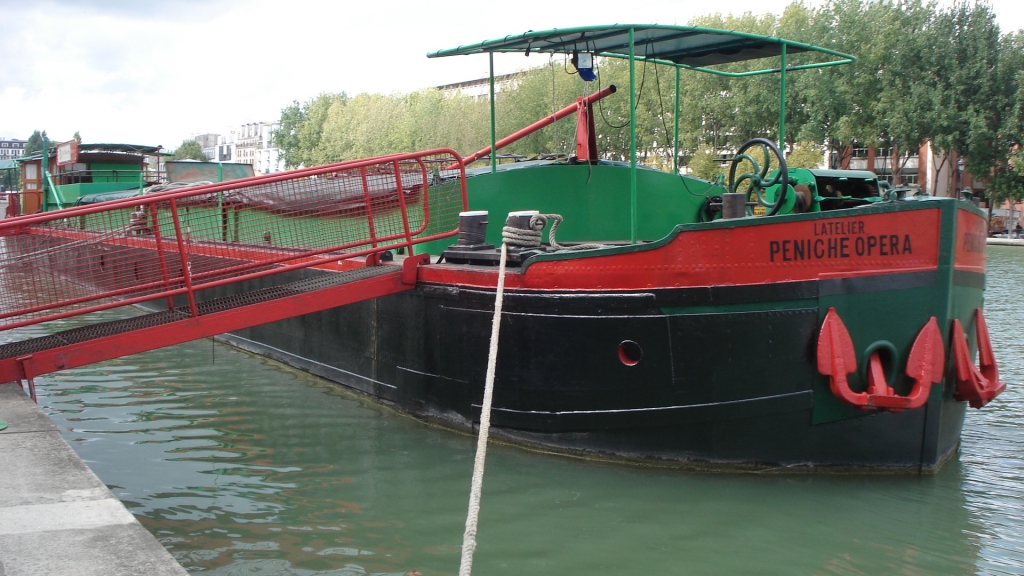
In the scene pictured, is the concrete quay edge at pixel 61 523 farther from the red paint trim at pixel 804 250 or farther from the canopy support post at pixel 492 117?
the canopy support post at pixel 492 117

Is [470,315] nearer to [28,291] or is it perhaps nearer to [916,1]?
[28,291]

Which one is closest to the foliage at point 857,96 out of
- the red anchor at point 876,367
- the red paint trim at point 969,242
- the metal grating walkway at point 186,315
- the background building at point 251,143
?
the metal grating walkway at point 186,315

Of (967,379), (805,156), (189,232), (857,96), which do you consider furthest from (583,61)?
(857,96)

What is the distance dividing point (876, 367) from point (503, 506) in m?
2.48

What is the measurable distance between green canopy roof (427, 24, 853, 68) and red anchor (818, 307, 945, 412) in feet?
8.22

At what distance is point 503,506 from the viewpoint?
5223mm

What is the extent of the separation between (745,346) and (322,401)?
A: 14.5 feet


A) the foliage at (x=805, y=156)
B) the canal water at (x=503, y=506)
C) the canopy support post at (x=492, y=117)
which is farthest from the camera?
the foliage at (x=805, y=156)

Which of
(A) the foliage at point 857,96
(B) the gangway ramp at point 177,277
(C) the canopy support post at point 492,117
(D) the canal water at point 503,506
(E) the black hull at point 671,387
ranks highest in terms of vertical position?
(A) the foliage at point 857,96

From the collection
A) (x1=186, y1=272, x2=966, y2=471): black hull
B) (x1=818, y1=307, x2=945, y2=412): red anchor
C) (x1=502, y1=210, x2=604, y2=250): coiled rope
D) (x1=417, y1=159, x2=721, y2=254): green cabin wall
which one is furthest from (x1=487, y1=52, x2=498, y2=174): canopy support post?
(x1=818, y1=307, x2=945, y2=412): red anchor

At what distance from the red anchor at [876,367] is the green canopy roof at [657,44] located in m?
2.51

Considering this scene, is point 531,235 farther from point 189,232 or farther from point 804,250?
point 189,232

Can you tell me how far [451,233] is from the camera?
23.8 ft

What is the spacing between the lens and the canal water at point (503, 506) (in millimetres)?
4477
